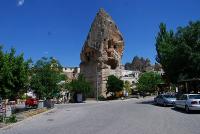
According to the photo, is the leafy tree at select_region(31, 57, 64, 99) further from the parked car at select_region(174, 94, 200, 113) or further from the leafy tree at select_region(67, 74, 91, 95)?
the leafy tree at select_region(67, 74, 91, 95)

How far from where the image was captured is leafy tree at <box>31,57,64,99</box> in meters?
42.6

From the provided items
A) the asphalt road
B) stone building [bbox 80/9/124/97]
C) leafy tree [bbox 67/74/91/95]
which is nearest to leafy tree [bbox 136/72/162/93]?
stone building [bbox 80/9/124/97]

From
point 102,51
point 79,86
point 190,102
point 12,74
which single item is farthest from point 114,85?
point 190,102

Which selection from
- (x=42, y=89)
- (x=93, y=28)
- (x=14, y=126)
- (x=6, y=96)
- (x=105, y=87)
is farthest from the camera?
(x=93, y=28)

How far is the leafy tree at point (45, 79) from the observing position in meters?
42.6

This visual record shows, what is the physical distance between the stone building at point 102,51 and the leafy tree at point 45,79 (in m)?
50.8

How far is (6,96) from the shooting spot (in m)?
30.7

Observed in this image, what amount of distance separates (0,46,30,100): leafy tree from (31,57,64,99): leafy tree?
9358 millimetres

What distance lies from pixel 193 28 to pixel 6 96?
25978mm

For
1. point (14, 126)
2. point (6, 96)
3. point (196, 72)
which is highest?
point (196, 72)

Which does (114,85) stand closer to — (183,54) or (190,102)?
(183,54)

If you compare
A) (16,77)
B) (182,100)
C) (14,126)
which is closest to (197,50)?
(182,100)

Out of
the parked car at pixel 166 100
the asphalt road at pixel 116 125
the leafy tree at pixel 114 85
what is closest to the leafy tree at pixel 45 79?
the parked car at pixel 166 100

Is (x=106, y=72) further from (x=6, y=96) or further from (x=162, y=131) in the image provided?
(x=162, y=131)
